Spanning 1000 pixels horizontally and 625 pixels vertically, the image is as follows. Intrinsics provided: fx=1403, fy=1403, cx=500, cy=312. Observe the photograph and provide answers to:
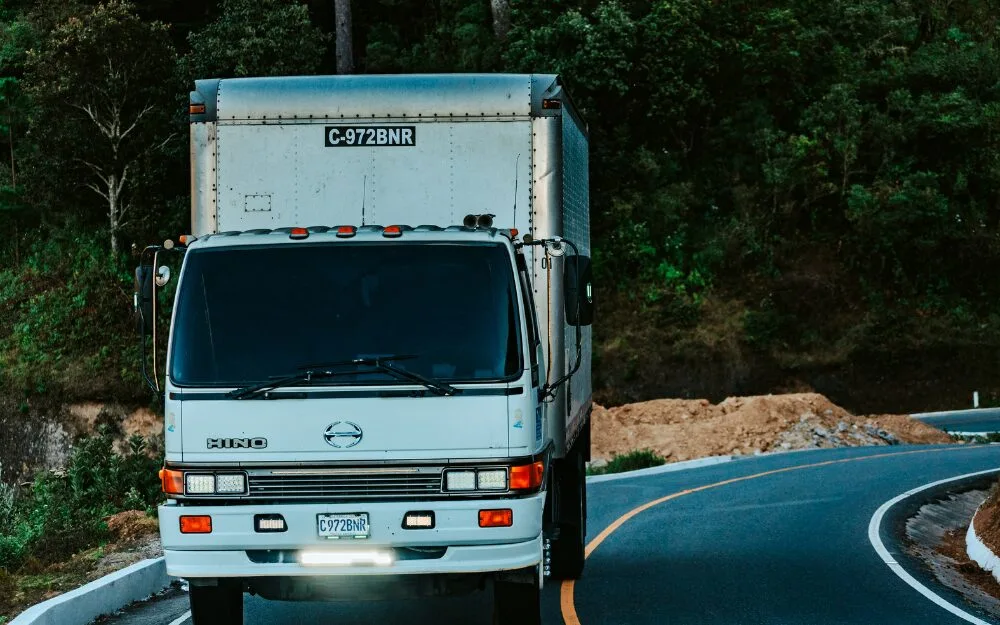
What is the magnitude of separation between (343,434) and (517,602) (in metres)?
1.71

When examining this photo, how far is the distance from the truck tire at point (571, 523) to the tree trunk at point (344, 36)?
32448 mm

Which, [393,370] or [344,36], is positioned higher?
[344,36]

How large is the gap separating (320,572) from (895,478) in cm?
1828

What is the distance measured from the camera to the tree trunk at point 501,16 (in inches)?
1853

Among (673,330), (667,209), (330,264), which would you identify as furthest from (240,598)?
(667,209)

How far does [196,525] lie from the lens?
8.59 meters

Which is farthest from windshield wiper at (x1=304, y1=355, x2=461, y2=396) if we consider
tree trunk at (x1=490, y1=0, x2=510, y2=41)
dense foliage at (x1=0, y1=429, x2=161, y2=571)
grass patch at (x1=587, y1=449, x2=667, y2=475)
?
tree trunk at (x1=490, y1=0, x2=510, y2=41)

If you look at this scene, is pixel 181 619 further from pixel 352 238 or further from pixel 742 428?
pixel 742 428

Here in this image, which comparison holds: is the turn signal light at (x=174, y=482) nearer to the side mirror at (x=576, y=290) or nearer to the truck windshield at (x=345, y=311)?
the truck windshield at (x=345, y=311)

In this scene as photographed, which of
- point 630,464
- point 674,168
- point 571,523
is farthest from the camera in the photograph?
point 674,168

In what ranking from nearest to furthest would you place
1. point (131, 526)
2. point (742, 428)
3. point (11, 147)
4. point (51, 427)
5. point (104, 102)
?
point (131, 526)
point (742, 428)
point (51, 427)
point (104, 102)
point (11, 147)

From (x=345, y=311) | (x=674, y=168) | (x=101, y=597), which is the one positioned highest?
(x=674, y=168)

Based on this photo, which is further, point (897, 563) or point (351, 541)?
point (897, 563)

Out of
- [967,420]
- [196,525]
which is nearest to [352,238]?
[196,525]
